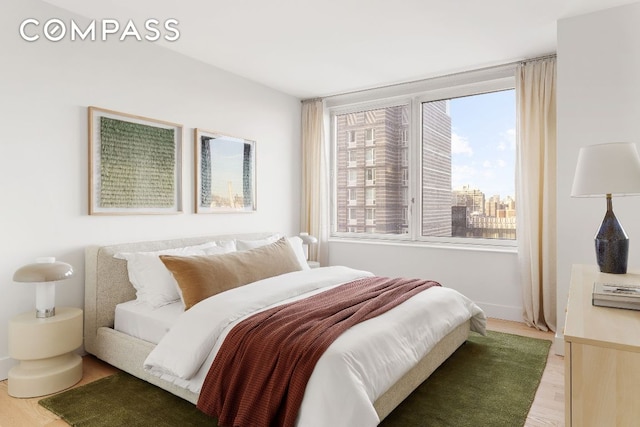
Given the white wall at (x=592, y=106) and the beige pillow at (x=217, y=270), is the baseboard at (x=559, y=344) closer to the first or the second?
the white wall at (x=592, y=106)

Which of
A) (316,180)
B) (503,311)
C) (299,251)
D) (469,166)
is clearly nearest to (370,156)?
(316,180)

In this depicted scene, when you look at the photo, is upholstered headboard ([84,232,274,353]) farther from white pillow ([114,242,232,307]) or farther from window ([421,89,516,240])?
window ([421,89,516,240])

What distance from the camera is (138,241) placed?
10.8ft

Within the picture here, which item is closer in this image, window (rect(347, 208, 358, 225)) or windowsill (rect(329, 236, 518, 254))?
windowsill (rect(329, 236, 518, 254))

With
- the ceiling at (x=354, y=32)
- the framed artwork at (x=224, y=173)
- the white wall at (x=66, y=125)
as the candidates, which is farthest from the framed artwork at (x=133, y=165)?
the ceiling at (x=354, y=32)

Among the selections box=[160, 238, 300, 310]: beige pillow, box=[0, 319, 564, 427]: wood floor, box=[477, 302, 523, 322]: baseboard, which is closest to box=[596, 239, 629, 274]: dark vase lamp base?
box=[0, 319, 564, 427]: wood floor

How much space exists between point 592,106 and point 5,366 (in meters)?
4.40

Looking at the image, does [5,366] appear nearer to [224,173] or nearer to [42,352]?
[42,352]

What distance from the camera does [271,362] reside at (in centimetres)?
184

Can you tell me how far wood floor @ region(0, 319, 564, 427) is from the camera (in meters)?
2.10

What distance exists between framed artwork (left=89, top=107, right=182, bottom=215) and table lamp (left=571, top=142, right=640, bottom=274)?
3.07 meters

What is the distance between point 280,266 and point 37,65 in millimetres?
2198

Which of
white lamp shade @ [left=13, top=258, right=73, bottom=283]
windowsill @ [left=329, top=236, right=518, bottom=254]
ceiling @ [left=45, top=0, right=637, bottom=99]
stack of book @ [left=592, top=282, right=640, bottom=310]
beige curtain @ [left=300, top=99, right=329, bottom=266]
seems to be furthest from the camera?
beige curtain @ [left=300, top=99, right=329, bottom=266]

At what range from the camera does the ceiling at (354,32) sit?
2760 millimetres
